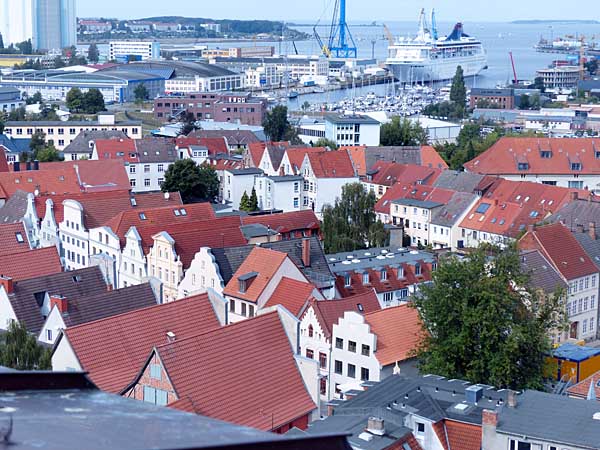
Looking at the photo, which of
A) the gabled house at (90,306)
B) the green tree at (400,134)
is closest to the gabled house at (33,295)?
the gabled house at (90,306)

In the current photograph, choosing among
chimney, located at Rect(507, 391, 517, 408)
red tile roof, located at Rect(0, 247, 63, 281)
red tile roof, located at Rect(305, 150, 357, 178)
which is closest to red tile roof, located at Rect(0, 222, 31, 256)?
red tile roof, located at Rect(0, 247, 63, 281)

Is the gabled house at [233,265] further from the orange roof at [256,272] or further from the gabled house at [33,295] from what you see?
the gabled house at [33,295]

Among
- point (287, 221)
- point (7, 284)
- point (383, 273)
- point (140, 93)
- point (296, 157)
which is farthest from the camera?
point (140, 93)

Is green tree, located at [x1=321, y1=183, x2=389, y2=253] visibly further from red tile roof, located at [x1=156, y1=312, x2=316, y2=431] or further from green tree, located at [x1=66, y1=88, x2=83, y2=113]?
green tree, located at [x1=66, y1=88, x2=83, y2=113]

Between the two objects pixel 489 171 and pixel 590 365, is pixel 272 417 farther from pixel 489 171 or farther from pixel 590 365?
pixel 489 171

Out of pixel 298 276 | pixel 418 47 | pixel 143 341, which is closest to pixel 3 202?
pixel 298 276

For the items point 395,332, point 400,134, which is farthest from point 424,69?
point 395,332

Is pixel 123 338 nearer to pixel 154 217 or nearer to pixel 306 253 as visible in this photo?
pixel 306 253
